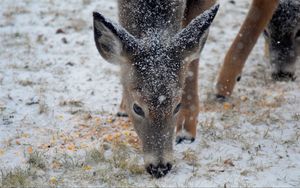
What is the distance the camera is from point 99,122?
7.08 meters

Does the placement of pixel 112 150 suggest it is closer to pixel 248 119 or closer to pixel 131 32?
pixel 131 32

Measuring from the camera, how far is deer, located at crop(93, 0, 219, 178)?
5.44 meters

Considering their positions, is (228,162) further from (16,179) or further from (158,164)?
(16,179)

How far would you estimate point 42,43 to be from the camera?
9.80m

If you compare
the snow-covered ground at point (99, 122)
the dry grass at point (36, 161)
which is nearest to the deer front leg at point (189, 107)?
the snow-covered ground at point (99, 122)

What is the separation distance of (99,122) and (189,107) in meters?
1.22

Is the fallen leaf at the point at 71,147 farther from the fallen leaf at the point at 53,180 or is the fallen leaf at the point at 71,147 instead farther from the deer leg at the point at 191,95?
the deer leg at the point at 191,95

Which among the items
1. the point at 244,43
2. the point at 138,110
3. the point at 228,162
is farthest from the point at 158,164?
the point at 244,43

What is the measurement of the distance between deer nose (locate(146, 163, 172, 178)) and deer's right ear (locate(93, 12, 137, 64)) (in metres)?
1.17

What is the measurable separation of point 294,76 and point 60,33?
14.5 feet

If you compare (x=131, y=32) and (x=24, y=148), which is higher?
(x=131, y=32)

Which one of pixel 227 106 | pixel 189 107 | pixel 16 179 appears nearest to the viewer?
pixel 16 179

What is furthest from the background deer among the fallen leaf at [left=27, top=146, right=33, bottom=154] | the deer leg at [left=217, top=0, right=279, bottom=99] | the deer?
the fallen leaf at [left=27, top=146, right=33, bottom=154]

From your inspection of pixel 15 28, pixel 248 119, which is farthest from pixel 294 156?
pixel 15 28
